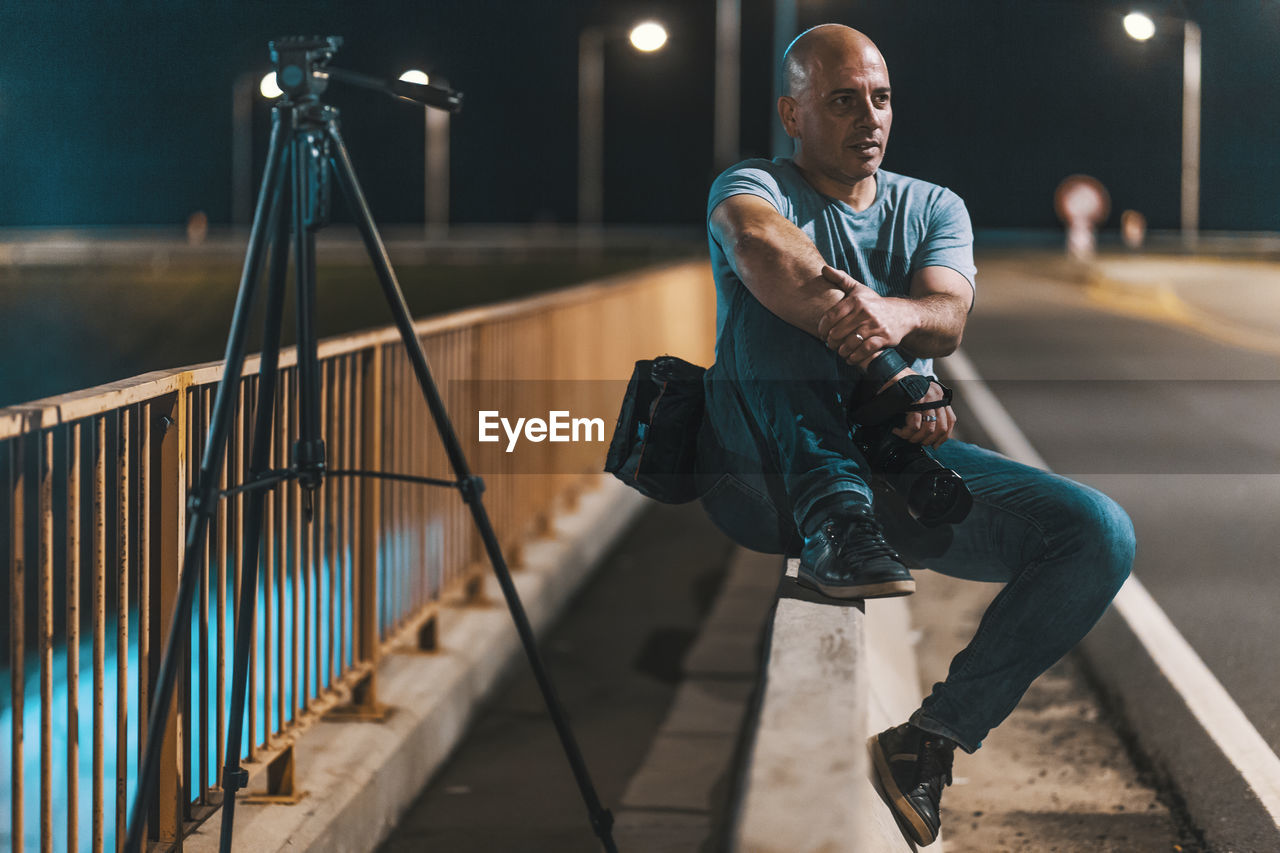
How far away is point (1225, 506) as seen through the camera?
29.7ft

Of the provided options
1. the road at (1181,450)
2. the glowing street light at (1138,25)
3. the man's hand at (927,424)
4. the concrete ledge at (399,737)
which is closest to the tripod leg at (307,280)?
the concrete ledge at (399,737)

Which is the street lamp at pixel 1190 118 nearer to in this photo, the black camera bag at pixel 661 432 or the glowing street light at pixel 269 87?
the black camera bag at pixel 661 432

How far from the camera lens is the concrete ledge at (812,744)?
7.43ft

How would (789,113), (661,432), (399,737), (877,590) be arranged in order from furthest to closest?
1. (399,737)
2. (789,113)
3. (661,432)
4. (877,590)

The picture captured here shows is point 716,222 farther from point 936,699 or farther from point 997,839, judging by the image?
point 997,839

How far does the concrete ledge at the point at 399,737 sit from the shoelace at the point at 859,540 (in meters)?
1.56

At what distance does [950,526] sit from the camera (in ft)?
11.7

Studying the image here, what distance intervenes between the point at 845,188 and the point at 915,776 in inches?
57.5

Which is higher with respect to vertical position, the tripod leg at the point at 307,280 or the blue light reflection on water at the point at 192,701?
the tripod leg at the point at 307,280

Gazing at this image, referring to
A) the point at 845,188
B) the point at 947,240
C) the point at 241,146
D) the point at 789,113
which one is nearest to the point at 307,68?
the point at 789,113

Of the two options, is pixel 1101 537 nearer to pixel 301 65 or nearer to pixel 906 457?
pixel 906 457

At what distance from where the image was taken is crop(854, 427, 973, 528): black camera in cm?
339

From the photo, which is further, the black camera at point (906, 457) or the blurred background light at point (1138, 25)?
the blurred background light at point (1138, 25)

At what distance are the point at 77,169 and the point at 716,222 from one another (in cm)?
5098
